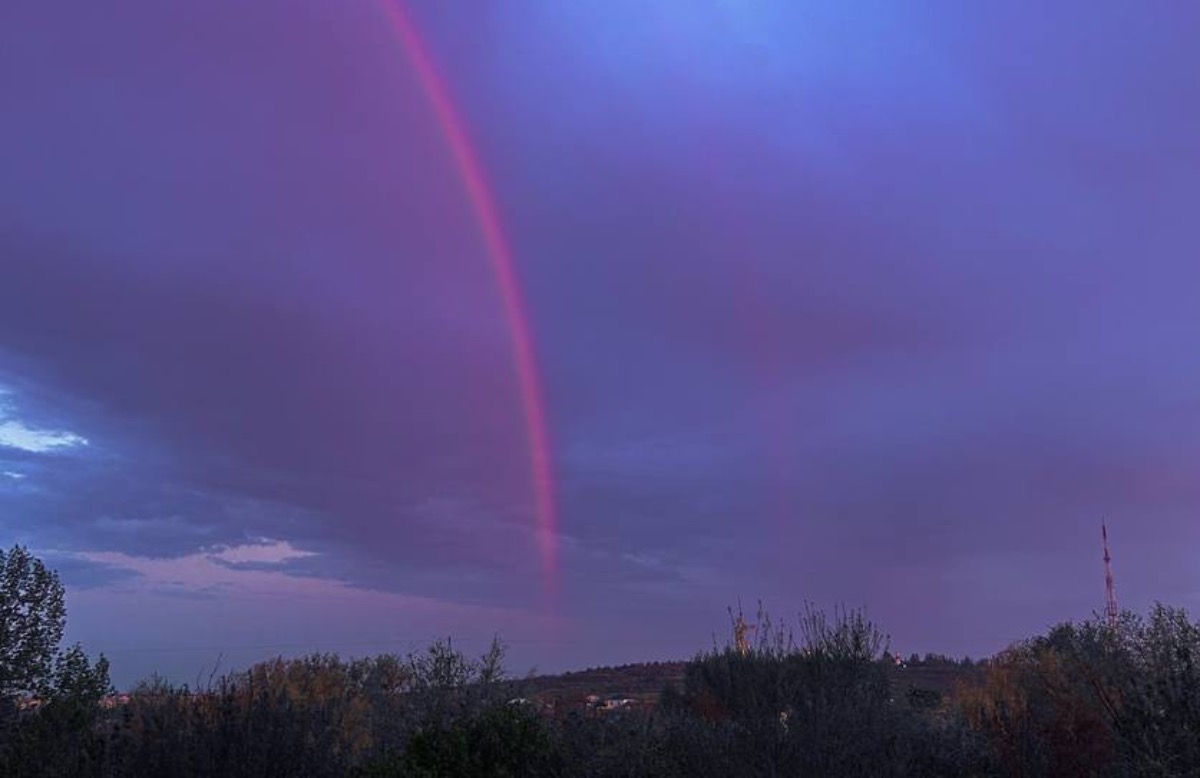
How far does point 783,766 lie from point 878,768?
3.92 ft

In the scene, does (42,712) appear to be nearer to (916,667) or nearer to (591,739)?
(591,739)

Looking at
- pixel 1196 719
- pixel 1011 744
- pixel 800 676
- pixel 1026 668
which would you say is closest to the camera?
pixel 1196 719

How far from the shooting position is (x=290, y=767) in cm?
1201

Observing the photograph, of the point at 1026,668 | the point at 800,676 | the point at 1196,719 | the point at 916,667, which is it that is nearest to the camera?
the point at 1196,719

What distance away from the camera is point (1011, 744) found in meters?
14.3

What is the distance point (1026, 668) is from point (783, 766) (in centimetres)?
1912

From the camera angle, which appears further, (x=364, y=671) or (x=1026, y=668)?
(x=1026, y=668)

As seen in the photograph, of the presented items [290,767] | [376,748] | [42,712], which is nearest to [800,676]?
[376,748]

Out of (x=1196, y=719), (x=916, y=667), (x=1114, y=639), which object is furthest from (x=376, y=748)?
(x=916, y=667)

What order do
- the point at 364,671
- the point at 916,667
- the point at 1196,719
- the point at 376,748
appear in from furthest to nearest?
the point at 916,667, the point at 364,671, the point at 376,748, the point at 1196,719

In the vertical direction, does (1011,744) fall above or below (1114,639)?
below

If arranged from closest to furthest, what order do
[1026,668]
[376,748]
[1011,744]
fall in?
[1011,744], [376,748], [1026,668]

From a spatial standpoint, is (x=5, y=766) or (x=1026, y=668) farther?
(x=1026, y=668)

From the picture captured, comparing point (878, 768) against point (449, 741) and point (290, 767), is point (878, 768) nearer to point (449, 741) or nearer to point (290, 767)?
point (449, 741)
